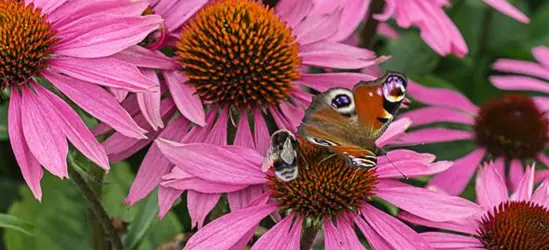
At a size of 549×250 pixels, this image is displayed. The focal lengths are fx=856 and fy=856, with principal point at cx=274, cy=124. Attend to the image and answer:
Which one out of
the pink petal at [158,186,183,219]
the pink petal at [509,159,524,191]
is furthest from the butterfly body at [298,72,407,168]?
the pink petal at [509,159,524,191]

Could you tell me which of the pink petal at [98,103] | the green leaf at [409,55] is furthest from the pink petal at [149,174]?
the green leaf at [409,55]

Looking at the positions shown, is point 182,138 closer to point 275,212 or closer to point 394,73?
point 275,212

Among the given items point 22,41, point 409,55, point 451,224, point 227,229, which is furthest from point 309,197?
point 409,55

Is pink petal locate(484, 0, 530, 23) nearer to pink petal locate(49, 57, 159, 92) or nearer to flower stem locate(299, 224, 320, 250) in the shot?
flower stem locate(299, 224, 320, 250)

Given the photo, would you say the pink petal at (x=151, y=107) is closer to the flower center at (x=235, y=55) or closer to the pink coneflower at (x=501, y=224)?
the flower center at (x=235, y=55)

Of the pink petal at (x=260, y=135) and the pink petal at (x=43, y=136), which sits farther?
the pink petal at (x=260, y=135)

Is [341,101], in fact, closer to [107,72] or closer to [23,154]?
[107,72]
